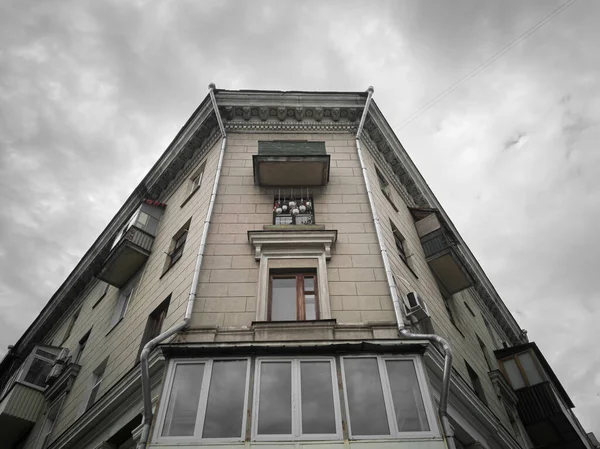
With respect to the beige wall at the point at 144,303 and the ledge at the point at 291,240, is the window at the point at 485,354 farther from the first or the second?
the beige wall at the point at 144,303

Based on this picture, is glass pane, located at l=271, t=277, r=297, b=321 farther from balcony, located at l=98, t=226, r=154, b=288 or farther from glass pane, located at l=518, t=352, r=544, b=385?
glass pane, located at l=518, t=352, r=544, b=385

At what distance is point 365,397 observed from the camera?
26.9 ft

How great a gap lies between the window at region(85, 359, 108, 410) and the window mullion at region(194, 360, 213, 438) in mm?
6130

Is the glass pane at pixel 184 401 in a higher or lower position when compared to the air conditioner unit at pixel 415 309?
lower

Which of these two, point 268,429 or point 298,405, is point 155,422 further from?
point 298,405

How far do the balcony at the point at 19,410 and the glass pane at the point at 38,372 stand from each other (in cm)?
34

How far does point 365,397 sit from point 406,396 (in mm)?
824

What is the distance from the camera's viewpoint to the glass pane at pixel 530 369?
55.7 feet

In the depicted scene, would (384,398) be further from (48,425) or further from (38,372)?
(38,372)

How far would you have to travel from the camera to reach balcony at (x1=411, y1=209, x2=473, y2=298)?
15.7m

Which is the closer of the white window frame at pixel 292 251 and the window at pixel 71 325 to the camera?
the white window frame at pixel 292 251

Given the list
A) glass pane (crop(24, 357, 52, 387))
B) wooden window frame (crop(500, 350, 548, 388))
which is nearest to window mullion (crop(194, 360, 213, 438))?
glass pane (crop(24, 357, 52, 387))

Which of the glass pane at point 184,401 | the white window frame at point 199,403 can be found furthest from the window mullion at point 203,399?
the glass pane at point 184,401

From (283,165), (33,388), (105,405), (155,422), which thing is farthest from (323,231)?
(33,388)
